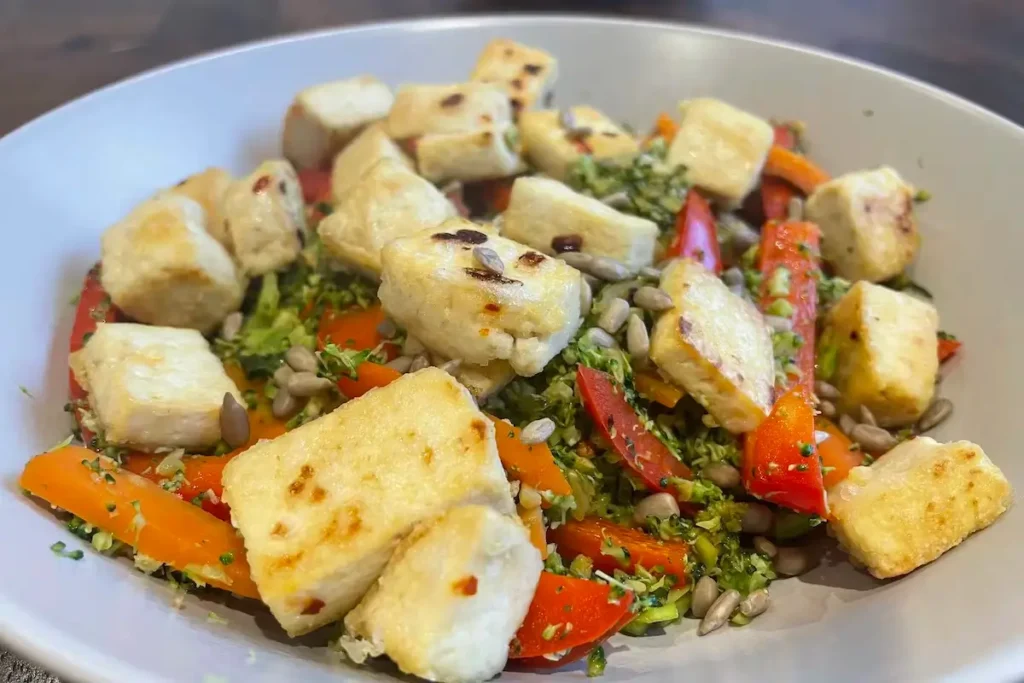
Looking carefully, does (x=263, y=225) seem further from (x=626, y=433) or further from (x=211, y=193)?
(x=626, y=433)

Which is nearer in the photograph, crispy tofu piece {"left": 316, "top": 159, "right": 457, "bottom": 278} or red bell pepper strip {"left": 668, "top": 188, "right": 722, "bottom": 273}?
crispy tofu piece {"left": 316, "top": 159, "right": 457, "bottom": 278}

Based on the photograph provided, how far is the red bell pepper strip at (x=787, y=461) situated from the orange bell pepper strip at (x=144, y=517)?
1376 mm

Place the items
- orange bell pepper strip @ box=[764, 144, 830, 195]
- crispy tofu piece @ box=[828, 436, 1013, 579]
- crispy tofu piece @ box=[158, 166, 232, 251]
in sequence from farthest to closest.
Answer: orange bell pepper strip @ box=[764, 144, 830, 195] < crispy tofu piece @ box=[158, 166, 232, 251] < crispy tofu piece @ box=[828, 436, 1013, 579]

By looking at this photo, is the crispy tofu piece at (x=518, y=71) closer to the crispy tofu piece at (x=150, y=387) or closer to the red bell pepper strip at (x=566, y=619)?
the crispy tofu piece at (x=150, y=387)

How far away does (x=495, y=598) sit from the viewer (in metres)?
1.72

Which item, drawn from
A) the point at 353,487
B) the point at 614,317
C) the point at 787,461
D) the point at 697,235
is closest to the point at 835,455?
the point at 787,461

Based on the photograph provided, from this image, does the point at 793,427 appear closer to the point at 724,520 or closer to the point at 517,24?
the point at 724,520

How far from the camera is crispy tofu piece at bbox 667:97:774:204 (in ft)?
9.91

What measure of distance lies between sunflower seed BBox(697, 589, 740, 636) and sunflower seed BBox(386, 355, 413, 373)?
1.09 meters

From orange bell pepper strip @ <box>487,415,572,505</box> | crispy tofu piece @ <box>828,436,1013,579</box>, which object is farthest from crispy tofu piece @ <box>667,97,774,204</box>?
orange bell pepper strip @ <box>487,415,572,505</box>

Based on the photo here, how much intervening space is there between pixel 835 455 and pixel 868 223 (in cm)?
98

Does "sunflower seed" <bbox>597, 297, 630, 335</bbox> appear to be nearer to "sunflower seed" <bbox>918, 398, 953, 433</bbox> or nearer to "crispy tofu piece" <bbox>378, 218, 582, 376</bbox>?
"crispy tofu piece" <bbox>378, 218, 582, 376</bbox>

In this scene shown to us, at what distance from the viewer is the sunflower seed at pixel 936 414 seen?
8.29ft

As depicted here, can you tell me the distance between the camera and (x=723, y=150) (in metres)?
3.06
